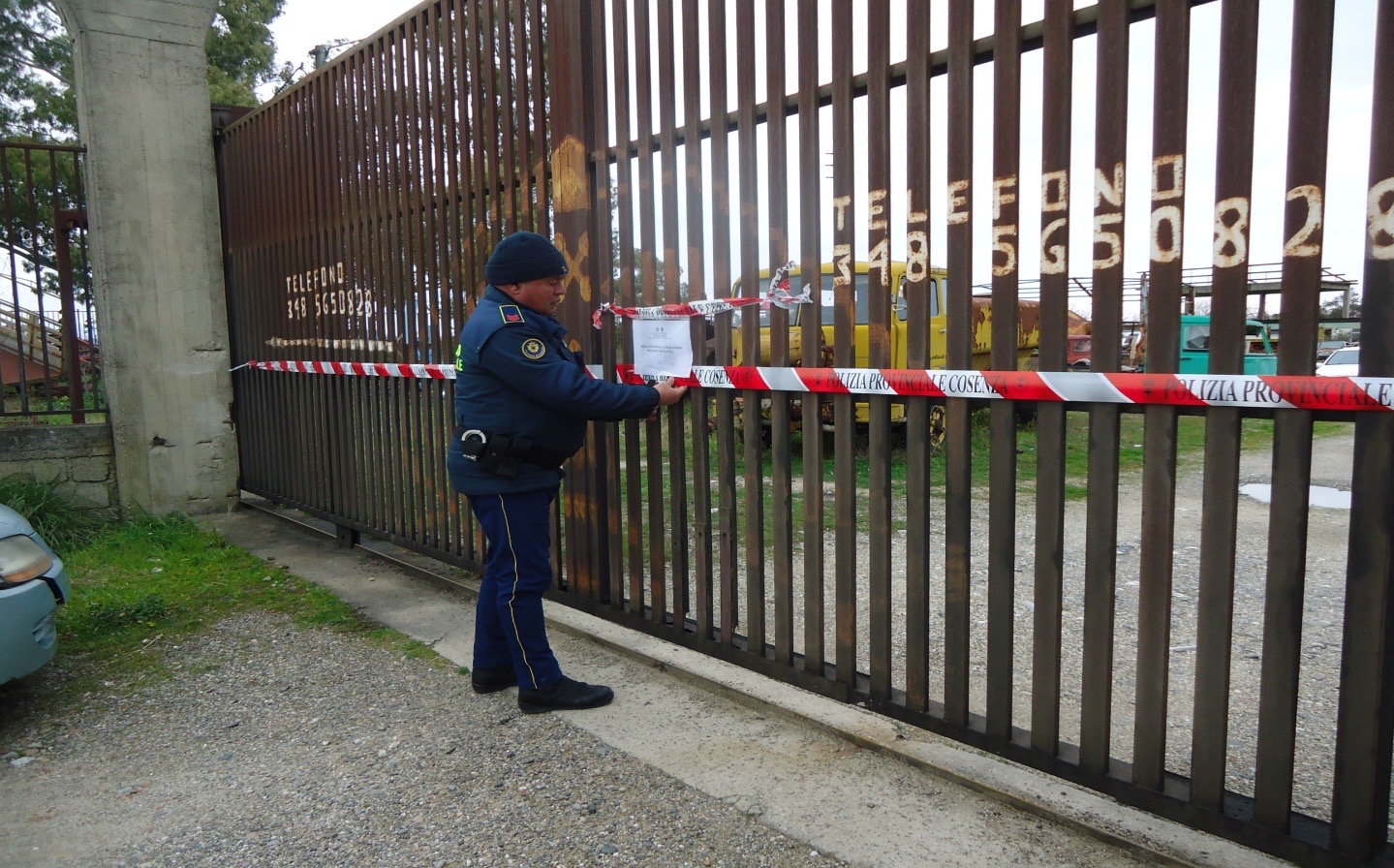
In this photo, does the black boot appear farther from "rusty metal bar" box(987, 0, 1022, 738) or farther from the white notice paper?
"rusty metal bar" box(987, 0, 1022, 738)

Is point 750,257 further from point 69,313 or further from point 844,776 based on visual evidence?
point 69,313

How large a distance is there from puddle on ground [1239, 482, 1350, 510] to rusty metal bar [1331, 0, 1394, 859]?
5333mm

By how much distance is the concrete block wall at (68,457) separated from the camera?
673 cm

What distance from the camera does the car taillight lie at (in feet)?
11.5

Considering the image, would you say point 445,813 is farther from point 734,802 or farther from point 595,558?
point 595,558

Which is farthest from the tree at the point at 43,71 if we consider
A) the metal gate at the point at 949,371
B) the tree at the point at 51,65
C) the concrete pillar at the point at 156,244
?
the metal gate at the point at 949,371

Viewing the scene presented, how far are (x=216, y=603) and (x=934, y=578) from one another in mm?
4210

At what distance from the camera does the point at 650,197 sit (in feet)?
12.8

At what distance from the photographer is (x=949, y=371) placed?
284cm

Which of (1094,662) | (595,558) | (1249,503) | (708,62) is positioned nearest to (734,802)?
(1094,662)

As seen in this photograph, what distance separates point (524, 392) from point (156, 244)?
5.56 m

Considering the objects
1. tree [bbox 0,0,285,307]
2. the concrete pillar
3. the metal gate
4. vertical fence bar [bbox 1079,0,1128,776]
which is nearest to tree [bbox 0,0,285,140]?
tree [bbox 0,0,285,307]

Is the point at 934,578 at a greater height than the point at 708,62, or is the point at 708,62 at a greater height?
the point at 708,62

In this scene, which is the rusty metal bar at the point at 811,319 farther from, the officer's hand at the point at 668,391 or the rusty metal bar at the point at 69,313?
the rusty metal bar at the point at 69,313
